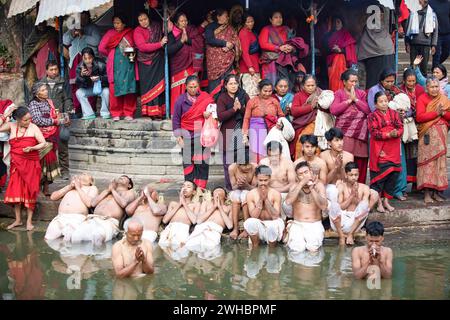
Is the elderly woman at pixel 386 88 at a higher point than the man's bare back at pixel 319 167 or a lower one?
higher

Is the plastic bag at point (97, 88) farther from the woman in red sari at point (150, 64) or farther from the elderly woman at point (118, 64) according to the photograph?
the woman in red sari at point (150, 64)

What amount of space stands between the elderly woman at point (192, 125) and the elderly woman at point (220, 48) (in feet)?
4.53

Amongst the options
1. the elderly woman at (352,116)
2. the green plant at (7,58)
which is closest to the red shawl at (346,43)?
the elderly woman at (352,116)

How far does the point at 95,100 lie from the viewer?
43.2ft

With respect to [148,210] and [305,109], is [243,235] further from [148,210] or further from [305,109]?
[305,109]

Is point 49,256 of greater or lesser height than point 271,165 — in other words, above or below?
below

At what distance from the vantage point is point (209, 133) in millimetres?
10719

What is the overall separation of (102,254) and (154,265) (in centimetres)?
81

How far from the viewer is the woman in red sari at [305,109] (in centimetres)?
1069

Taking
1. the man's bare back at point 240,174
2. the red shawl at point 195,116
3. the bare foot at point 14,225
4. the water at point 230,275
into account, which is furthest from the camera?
the red shawl at point 195,116

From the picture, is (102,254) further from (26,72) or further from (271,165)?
(26,72)

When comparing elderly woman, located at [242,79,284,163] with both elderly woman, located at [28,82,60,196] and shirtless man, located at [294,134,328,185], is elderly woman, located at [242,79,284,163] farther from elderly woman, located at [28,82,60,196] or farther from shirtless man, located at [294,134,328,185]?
elderly woman, located at [28,82,60,196]
